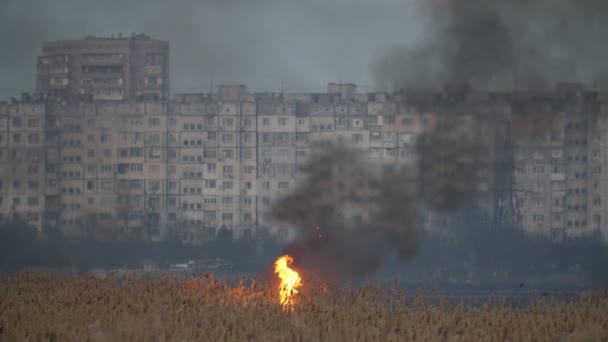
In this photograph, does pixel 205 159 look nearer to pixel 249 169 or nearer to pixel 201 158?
pixel 201 158

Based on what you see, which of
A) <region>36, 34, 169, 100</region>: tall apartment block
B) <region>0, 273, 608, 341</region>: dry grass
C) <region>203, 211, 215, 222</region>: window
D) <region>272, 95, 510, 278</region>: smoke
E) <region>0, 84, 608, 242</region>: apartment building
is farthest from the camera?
<region>36, 34, 169, 100</region>: tall apartment block

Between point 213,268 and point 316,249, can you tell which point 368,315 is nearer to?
point 316,249

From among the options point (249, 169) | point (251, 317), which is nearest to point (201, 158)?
point (249, 169)

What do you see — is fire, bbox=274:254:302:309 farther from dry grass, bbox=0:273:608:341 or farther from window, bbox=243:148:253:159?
window, bbox=243:148:253:159

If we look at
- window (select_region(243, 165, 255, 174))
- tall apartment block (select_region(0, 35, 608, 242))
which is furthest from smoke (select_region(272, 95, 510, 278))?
window (select_region(243, 165, 255, 174))

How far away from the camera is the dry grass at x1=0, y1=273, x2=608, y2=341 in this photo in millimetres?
26469

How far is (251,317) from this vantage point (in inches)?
1124

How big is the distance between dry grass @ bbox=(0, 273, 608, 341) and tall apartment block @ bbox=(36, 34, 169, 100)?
73.0 metres

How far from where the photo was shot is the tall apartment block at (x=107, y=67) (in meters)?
108

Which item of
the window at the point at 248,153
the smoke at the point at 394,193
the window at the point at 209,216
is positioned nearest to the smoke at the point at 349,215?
the smoke at the point at 394,193

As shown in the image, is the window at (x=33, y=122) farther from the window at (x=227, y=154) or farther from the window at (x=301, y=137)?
the window at (x=301, y=137)

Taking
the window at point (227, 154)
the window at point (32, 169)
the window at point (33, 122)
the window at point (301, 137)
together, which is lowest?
the window at point (32, 169)

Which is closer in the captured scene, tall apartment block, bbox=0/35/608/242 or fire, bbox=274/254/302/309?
fire, bbox=274/254/302/309

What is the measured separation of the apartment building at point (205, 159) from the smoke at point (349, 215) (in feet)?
24.0
